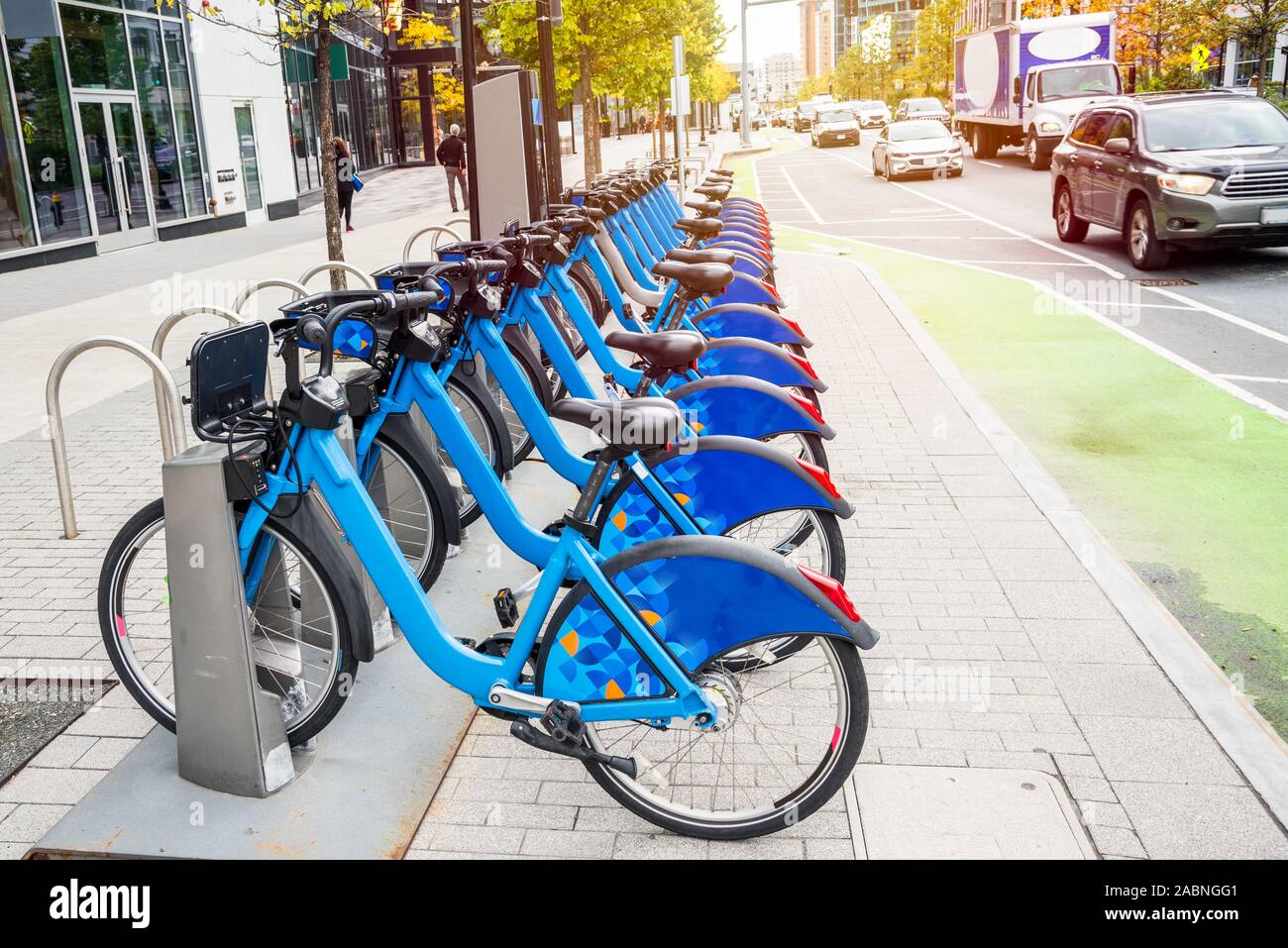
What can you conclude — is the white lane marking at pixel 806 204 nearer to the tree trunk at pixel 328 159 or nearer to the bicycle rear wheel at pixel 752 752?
the tree trunk at pixel 328 159

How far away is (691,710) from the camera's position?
9.64ft

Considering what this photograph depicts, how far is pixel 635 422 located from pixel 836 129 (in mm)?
48812

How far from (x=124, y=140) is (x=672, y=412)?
61.7 ft

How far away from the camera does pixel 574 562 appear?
9.63 feet

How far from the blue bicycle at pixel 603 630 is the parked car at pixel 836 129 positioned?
48166mm

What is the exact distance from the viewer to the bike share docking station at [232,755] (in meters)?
3.09

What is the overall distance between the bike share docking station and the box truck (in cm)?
2591

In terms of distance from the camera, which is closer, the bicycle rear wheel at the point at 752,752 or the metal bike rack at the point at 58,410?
the bicycle rear wheel at the point at 752,752

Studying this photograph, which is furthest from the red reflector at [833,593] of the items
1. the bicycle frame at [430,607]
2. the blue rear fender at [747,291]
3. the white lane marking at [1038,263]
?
the white lane marking at [1038,263]

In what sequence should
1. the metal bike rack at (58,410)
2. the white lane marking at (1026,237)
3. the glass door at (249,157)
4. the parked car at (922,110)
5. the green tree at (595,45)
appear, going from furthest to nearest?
1. the parked car at (922,110)
2. the glass door at (249,157)
3. the green tree at (595,45)
4. the white lane marking at (1026,237)
5. the metal bike rack at (58,410)

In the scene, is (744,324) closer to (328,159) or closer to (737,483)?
(737,483)

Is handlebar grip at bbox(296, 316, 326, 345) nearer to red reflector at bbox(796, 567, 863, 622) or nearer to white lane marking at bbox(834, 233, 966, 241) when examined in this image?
red reflector at bbox(796, 567, 863, 622)
